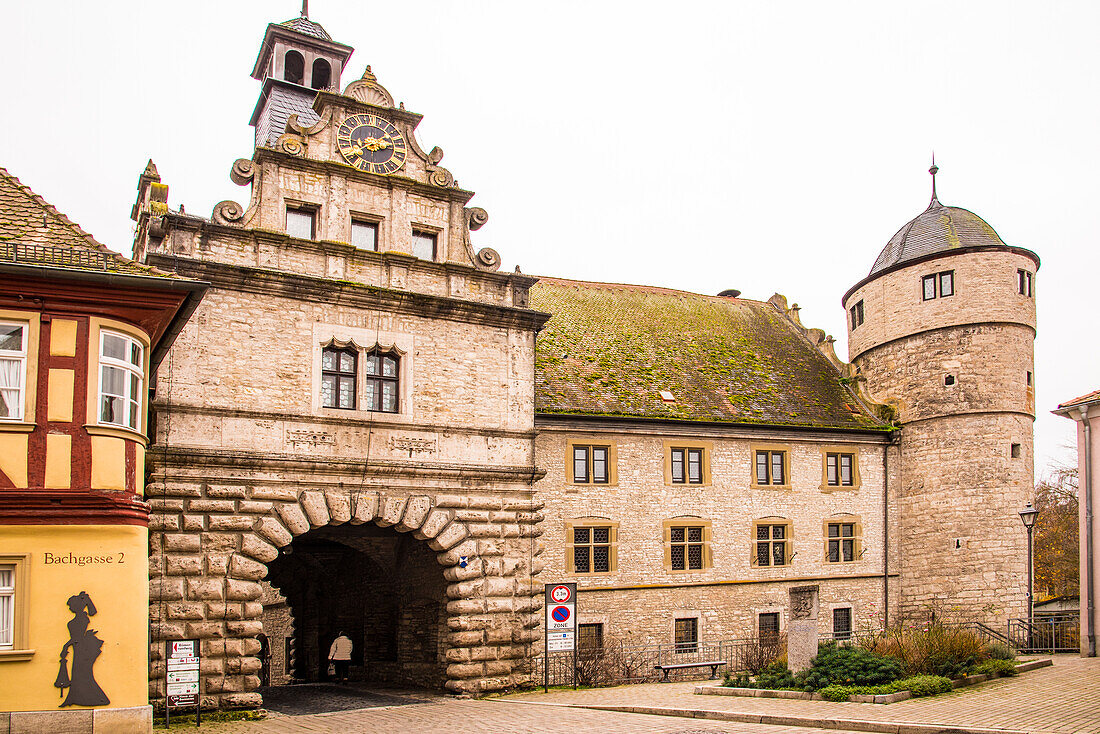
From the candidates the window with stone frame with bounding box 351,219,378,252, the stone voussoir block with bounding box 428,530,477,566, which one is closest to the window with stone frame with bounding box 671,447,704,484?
the stone voussoir block with bounding box 428,530,477,566

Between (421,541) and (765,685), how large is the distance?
825 centimetres

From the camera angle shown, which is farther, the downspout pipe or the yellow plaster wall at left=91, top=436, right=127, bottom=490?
the downspout pipe

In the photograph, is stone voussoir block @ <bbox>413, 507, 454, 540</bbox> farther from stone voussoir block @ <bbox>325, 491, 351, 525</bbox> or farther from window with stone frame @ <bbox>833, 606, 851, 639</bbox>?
window with stone frame @ <bbox>833, 606, 851, 639</bbox>

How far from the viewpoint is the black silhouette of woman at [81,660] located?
42.2 feet

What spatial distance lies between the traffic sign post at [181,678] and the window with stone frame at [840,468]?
785 inches

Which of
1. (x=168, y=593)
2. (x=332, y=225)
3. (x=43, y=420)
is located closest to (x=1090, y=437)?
(x=332, y=225)

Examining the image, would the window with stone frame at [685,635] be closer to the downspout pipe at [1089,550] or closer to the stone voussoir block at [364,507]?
the downspout pipe at [1089,550]

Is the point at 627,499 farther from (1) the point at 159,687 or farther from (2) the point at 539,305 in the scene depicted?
(1) the point at 159,687

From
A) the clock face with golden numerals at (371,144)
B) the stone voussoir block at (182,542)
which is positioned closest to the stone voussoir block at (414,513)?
the stone voussoir block at (182,542)

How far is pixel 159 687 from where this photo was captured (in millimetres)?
17344

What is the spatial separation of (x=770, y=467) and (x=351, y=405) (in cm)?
1404

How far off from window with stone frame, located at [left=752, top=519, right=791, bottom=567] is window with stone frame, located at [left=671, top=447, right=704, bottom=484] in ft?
7.78

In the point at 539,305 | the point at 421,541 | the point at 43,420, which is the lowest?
the point at 421,541

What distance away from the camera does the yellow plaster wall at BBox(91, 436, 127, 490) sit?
A: 1367cm
